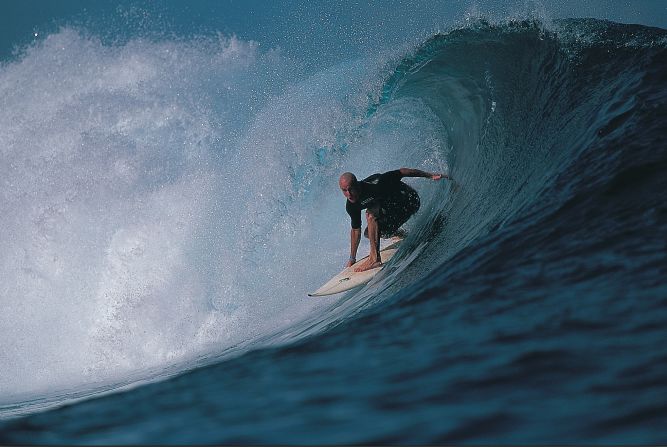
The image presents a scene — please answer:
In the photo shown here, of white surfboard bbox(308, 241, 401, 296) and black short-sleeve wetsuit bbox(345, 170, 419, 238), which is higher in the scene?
black short-sleeve wetsuit bbox(345, 170, 419, 238)

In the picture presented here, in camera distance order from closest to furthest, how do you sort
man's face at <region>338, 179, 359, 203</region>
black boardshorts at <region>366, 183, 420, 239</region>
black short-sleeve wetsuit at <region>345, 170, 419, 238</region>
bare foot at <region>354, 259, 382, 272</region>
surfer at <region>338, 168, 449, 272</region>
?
man's face at <region>338, 179, 359, 203</region> → surfer at <region>338, 168, 449, 272</region> → black short-sleeve wetsuit at <region>345, 170, 419, 238</region> → black boardshorts at <region>366, 183, 420, 239</region> → bare foot at <region>354, 259, 382, 272</region>

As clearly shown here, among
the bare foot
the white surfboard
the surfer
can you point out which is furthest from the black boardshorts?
the bare foot

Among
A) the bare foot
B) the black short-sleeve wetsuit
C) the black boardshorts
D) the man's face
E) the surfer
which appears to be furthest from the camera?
→ the bare foot

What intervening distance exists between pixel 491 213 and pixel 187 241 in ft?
21.9

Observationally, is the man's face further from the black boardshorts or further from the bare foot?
Result: the bare foot

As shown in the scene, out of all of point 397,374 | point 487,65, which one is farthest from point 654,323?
point 487,65

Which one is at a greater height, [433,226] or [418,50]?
[418,50]

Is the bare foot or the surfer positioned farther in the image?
the bare foot

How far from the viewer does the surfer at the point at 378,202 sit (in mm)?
6751

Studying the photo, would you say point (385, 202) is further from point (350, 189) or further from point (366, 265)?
point (366, 265)

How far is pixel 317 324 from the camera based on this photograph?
5793 mm

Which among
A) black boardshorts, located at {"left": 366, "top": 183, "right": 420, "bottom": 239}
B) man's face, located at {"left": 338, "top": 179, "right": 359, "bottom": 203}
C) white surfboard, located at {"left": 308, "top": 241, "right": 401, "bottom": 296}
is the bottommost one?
white surfboard, located at {"left": 308, "top": 241, "right": 401, "bottom": 296}

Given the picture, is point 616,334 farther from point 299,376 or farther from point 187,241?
point 187,241

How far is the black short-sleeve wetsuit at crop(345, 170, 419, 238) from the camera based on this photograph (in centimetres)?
686
